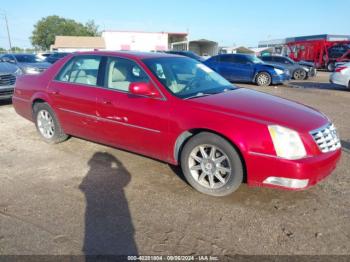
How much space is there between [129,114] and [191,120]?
2.96 ft

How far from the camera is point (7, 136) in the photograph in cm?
570

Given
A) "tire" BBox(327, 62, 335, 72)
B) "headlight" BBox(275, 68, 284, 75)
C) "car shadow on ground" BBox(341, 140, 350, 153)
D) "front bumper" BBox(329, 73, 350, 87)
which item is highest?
"headlight" BBox(275, 68, 284, 75)

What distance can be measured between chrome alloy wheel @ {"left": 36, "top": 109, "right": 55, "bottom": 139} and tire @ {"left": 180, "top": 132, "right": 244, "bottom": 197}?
2706mm

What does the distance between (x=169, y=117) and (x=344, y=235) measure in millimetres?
2117

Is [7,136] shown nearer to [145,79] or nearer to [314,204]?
[145,79]

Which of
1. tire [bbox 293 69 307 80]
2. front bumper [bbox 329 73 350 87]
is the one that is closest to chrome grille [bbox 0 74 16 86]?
front bumper [bbox 329 73 350 87]

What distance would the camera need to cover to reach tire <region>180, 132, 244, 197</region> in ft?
10.7

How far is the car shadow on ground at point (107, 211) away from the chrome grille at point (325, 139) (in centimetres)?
208

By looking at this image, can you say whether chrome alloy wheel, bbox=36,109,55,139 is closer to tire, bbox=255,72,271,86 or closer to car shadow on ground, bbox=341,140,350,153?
car shadow on ground, bbox=341,140,350,153

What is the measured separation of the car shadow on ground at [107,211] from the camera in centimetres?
261

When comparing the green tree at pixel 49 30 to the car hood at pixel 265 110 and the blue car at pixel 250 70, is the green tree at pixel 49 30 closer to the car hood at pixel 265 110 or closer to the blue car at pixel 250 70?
the blue car at pixel 250 70

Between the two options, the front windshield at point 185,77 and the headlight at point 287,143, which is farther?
the front windshield at point 185,77

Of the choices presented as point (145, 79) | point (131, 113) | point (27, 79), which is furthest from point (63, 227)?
point (27, 79)

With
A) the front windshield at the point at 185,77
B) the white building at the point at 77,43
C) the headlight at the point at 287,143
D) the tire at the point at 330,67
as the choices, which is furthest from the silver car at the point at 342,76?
the white building at the point at 77,43
